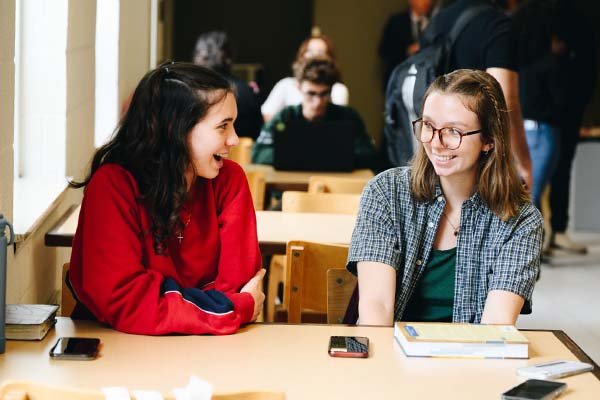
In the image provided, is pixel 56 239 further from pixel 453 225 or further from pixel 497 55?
pixel 497 55

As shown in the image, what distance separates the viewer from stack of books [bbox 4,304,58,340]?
2410 mm

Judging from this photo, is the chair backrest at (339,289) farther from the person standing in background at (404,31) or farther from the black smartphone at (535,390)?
the person standing in background at (404,31)

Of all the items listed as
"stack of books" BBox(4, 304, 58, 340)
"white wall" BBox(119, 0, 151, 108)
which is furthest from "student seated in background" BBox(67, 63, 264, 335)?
"white wall" BBox(119, 0, 151, 108)

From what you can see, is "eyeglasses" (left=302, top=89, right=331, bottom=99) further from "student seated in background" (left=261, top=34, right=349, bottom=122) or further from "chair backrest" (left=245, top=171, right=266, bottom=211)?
"chair backrest" (left=245, top=171, right=266, bottom=211)

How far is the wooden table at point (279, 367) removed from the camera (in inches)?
85.2

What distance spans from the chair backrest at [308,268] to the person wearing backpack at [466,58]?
127 cm

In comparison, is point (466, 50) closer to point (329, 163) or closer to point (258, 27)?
point (329, 163)

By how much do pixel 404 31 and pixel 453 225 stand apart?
651 cm

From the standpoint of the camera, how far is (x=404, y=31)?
30.3 feet

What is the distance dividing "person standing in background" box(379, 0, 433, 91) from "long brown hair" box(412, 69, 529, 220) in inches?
245

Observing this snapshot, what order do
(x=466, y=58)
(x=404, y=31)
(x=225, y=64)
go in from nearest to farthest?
1. (x=466, y=58)
2. (x=225, y=64)
3. (x=404, y=31)

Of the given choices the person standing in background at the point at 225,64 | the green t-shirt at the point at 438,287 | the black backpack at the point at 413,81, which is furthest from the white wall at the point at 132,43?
A: the green t-shirt at the point at 438,287

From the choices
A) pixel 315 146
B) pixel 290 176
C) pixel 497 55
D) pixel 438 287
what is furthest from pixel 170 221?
pixel 315 146

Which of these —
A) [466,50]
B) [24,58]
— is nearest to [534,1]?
[466,50]
